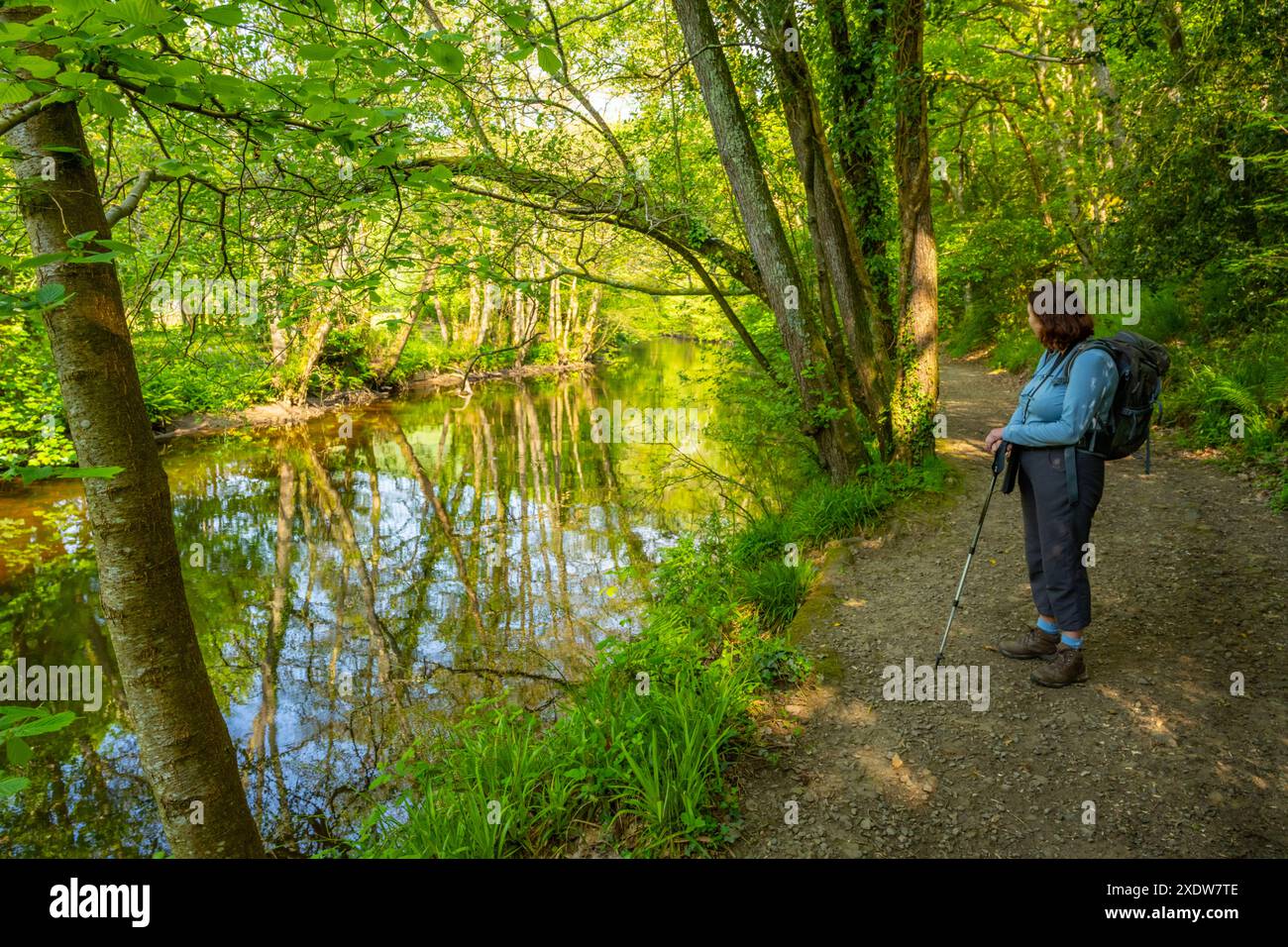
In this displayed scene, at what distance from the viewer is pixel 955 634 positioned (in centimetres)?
479

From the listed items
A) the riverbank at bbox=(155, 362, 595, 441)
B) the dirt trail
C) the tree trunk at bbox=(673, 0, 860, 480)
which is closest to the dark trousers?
the dirt trail

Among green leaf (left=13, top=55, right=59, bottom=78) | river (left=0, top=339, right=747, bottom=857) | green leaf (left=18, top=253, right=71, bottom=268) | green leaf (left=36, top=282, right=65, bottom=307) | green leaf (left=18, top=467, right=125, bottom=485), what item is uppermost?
green leaf (left=13, top=55, right=59, bottom=78)

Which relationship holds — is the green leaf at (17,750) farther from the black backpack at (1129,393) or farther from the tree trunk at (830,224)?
the tree trunk at (830,224)

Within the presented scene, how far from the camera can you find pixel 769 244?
21.8 ft

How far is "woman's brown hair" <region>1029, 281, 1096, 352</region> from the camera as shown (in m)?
3.59

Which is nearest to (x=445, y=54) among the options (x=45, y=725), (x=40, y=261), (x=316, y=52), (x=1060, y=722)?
(x=316, y=52)

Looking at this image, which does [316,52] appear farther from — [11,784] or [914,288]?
[914,288]

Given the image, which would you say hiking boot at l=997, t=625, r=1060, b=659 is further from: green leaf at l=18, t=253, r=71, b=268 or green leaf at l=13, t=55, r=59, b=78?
green leaf at l=13, t=55, r=59, b=78

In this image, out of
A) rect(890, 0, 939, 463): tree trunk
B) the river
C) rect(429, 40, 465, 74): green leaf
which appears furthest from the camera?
rect(890, 0, 939, 463): tree trunk

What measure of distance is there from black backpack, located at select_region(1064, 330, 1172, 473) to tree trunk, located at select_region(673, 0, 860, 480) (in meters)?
3.65

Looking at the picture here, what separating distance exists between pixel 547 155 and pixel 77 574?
30.5 feet
